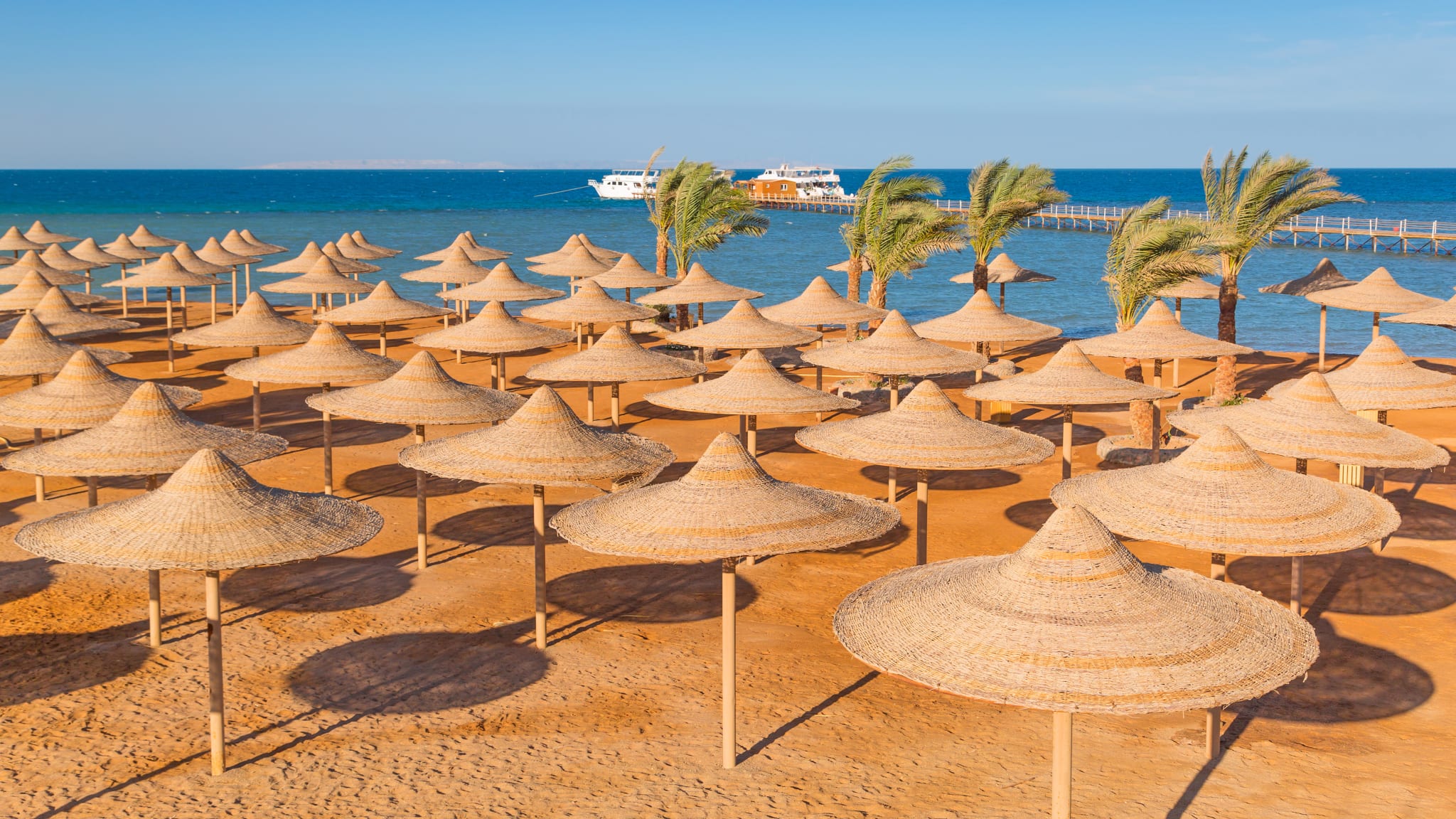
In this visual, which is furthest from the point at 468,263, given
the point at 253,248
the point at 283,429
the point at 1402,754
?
the point at 1402,754

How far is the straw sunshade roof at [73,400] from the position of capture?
1566 centimetres

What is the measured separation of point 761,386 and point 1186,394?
16085 millimetres

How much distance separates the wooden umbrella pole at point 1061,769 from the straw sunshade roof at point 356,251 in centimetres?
3877

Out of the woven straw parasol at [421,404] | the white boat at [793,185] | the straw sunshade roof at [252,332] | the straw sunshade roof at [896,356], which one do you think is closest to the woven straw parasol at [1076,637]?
the woven straw parasol at [421,404]

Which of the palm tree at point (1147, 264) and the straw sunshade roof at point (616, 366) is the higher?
the palm tree at point (1147, 264)

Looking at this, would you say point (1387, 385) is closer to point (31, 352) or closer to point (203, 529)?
point (203, 529)

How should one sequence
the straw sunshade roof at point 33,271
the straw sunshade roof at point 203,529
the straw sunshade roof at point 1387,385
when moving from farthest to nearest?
the straw sunshade roof at point 33,271
the straw sunshade roof at point 1387,385
the straw sunshade roof at point 203,529

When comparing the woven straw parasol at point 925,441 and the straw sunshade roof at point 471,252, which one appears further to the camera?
the straw sunshade roof at point 471,252

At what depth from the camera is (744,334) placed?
22922 millimetres

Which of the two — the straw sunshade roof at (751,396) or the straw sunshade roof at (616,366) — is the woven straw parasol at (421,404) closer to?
the straw sunshade roof at (751,396)

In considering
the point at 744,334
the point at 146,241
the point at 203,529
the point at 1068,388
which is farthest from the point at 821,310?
the point at 146,241

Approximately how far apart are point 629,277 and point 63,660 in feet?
69.6

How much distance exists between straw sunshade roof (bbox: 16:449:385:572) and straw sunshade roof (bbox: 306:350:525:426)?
4774mm

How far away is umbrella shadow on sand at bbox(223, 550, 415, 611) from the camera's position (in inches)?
569
